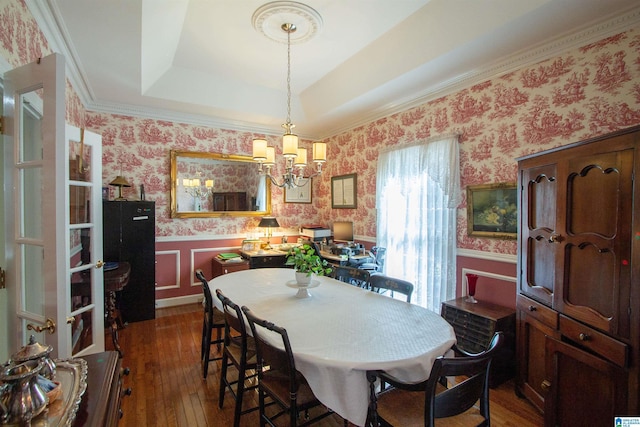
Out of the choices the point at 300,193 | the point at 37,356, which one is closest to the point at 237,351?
the point at 37,356

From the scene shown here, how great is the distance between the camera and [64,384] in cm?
104

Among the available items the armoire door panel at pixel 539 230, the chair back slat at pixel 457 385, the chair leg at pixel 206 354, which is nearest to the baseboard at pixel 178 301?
the chair leg at pixel 206 354

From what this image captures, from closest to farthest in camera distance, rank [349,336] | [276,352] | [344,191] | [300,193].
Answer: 1. [276,352]
2. [349,336]
3. [344,191]
4. [300,193]

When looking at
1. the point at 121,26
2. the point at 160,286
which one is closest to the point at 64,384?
the point at 121,26

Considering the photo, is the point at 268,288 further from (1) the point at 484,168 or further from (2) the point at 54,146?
(1) the point at 484,168

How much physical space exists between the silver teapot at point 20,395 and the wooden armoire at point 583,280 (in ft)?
7.64

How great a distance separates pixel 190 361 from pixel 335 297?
1.62 m

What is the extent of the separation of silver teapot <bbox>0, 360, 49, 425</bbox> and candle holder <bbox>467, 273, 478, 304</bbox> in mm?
2960

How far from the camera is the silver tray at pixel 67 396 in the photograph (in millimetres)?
863

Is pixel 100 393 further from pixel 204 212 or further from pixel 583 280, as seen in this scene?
pixel 204 212

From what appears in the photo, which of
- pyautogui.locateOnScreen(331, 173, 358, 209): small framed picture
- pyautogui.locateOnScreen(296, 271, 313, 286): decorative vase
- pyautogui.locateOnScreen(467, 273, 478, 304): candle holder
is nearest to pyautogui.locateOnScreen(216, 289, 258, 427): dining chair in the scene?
pyautogui.locateOnScreen(296, 271, 313, 286): decorative vase

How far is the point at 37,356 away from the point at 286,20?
2.80 m

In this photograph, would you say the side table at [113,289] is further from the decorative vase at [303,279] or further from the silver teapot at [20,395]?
the silver teapot at [20,395]

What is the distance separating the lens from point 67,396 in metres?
0.99
